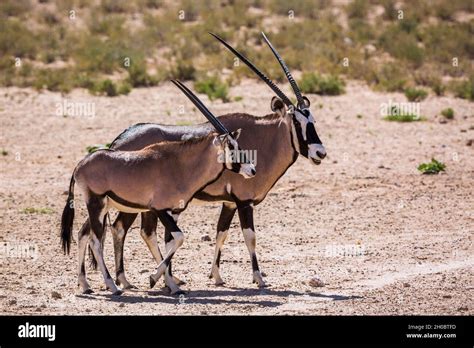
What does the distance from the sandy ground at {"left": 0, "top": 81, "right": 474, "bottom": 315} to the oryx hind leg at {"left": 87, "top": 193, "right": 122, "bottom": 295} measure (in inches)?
9.4

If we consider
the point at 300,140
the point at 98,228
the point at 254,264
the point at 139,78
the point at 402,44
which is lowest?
the point at 254,264

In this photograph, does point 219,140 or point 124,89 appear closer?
point 219,140

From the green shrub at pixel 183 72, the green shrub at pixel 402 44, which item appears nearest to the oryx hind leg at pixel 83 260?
the green shrub at pixel 183 72

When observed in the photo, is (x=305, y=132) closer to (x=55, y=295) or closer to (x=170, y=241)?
(x=170, y=241)

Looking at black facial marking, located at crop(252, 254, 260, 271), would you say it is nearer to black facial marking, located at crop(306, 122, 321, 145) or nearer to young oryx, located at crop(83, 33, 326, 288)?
young oryx, located at crop(83, 33, 326, 288)

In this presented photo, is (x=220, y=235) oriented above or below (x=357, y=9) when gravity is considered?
below

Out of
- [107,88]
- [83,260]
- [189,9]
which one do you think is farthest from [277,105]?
[189,9]

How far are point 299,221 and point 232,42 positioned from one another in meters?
15.2

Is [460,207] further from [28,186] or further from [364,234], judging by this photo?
[28,186]

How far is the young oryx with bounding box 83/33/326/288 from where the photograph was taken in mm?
13680

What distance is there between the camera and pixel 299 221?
55.3ft

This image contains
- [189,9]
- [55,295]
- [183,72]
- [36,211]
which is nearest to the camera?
[55,295]

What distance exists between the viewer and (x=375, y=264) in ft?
47.4
